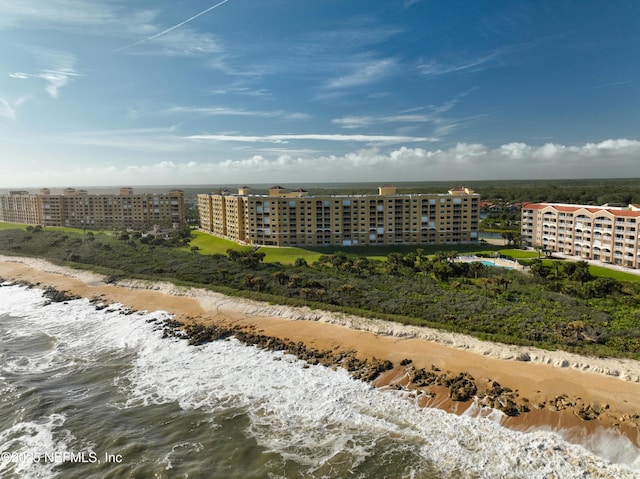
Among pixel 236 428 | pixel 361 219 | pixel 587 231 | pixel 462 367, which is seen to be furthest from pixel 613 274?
pixel 236 428

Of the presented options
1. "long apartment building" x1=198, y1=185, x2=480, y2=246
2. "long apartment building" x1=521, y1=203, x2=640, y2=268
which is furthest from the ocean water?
"long apartment building" x1=521, y1=203, x2=640, y2=268

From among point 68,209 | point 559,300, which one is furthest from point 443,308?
point 68,209

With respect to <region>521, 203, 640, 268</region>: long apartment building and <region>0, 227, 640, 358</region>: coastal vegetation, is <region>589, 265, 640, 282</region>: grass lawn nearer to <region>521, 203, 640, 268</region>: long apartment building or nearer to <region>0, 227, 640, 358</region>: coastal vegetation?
<region>0, 227, 640, 358</region>: coastal vegetation

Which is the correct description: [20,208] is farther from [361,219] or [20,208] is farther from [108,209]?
[361,219]

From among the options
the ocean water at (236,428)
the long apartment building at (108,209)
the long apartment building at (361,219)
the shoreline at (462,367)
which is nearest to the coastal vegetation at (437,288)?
the shoreline at (462,367)

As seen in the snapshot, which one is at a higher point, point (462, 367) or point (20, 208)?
point (20, 208)
